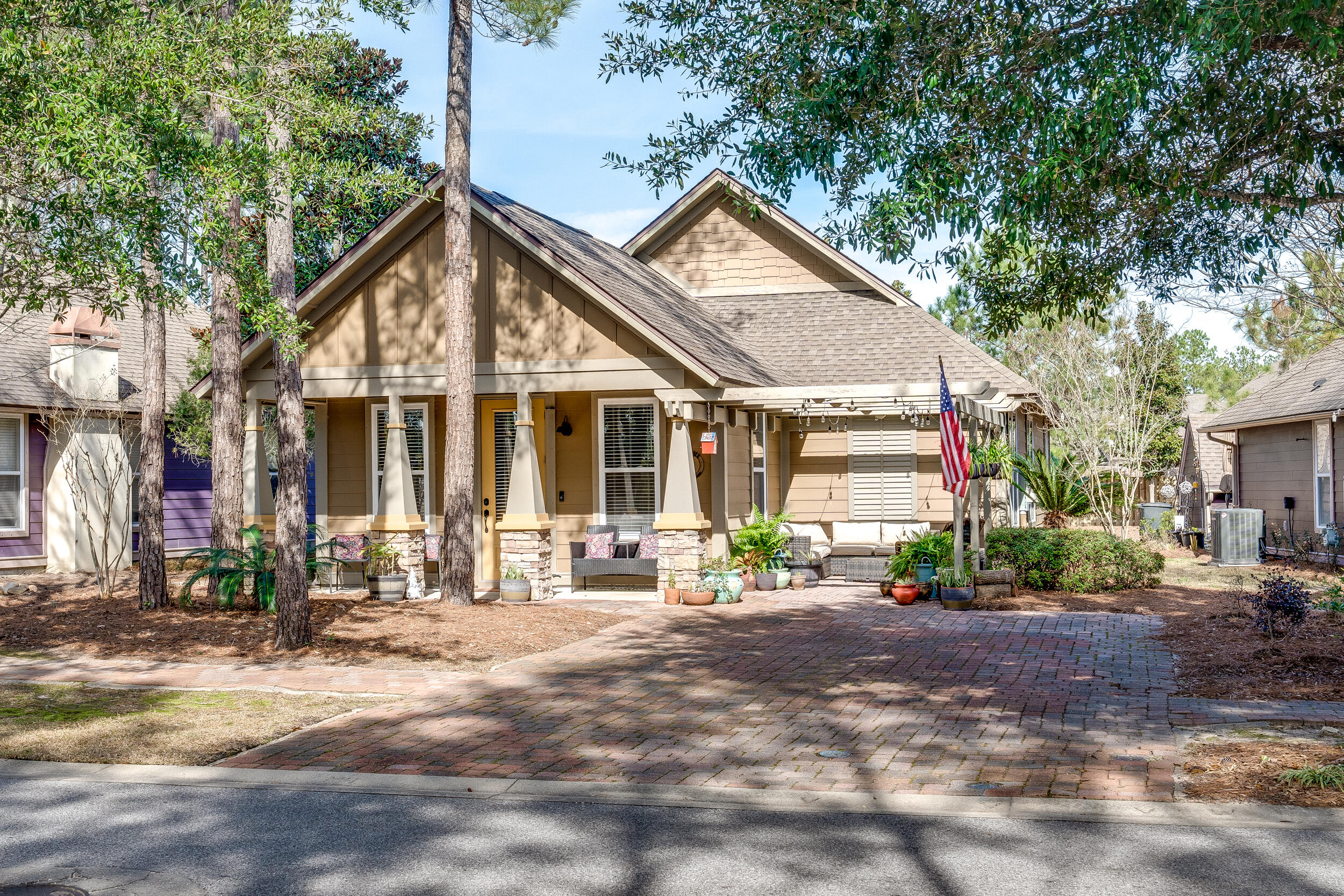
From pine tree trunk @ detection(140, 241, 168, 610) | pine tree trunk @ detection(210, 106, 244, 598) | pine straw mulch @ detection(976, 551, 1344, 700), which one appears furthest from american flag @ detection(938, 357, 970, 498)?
pine tree trunk @ detection(140, 241, 168, 610)

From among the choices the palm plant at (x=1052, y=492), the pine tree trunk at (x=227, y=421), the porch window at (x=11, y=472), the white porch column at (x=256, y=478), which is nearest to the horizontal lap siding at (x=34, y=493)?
the porch window at (x=11, y=472)

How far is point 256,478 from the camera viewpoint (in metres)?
18.2

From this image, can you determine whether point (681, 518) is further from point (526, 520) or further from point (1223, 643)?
point (1223, 643)

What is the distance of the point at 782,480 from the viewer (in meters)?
19.8

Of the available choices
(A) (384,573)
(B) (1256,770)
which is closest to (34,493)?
(A) (384,573)

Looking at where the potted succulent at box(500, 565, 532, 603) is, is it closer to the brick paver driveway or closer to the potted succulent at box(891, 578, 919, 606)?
the brick paver driveway

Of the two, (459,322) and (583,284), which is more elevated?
(583,284)

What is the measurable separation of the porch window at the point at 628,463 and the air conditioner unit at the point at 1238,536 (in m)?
11.6

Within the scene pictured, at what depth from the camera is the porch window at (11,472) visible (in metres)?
19.3

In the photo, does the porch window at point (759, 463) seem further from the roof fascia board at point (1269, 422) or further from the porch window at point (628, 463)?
the roof fascia board at point (1269, 422)

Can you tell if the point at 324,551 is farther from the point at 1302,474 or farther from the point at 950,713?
the point at 1302,474

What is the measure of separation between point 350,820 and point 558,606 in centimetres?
884

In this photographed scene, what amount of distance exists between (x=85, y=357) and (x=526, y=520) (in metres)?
10.1

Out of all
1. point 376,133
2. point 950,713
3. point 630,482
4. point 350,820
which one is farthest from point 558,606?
point 376,133
